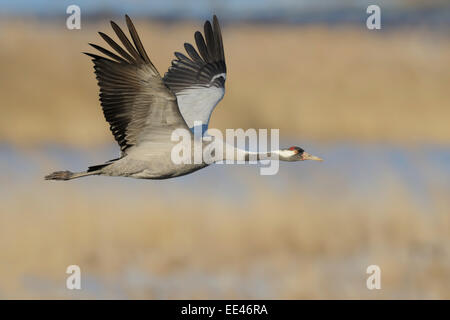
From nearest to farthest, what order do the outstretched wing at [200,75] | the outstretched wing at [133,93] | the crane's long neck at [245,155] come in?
the outstretched wing at [133,93], the crane's long neck at [245,155], the outstretched wing at [200,75]

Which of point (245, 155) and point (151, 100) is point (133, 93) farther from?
point (245, 155)

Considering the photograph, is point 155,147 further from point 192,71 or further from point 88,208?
point 88,208

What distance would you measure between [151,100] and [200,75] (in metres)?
2.03

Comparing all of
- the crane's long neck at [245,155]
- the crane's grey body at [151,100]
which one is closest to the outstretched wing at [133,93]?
the crane's grey body at [151,100]

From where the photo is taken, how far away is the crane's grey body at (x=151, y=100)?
10734mm

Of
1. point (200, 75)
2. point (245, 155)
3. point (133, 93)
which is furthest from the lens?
point (200, 75)

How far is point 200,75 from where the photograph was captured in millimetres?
12867

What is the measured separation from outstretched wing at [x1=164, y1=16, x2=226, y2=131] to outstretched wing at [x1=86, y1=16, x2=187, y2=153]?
137 centimetres

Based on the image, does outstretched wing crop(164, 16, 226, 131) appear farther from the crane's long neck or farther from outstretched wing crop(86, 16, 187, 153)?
outstretched wing crop(86, 16, 187, 153)

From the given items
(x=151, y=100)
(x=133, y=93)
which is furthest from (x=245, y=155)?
(x=133, y=93)

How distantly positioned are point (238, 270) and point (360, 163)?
309 centimetres

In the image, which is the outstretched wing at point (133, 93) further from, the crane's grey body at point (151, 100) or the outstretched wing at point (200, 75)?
the outstretched wing at point (200, 75)

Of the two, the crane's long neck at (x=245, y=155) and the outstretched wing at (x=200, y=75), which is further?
the outstretched wing at (x=200, y=75)

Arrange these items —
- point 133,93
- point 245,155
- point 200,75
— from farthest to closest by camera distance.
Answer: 1. point 200,75
2. point 245,155
3. point 133,93
